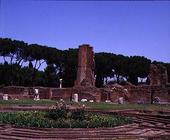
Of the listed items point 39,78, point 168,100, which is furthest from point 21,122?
point 39,78

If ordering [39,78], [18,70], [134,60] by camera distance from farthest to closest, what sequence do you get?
1. [134,60]
2. [39,78]
3. [18,70]

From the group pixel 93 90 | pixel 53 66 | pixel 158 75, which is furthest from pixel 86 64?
pixel 53 66

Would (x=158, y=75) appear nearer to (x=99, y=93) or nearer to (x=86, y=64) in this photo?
(x=99, y=93)

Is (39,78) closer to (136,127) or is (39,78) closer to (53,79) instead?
(53,79)

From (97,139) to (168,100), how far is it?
28.3 metres

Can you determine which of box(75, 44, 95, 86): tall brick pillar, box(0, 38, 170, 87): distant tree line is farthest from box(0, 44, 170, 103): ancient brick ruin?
box(0, 38, 170, 87): distant tree line

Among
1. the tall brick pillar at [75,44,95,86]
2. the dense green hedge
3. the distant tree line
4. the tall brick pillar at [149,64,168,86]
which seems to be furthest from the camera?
the distant tree line

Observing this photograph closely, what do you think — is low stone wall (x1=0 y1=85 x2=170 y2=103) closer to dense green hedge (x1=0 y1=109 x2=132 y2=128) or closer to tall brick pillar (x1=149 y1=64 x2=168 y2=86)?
tall brick pillar (x1=149 y1=64 x2=168 y2=86)

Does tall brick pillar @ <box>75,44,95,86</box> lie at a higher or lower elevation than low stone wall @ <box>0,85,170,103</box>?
higher

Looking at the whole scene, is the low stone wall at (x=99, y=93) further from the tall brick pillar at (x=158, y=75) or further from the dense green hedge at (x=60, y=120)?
the dense green hedge at (x=60, y=120)

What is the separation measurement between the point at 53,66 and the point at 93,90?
29763 millimetres

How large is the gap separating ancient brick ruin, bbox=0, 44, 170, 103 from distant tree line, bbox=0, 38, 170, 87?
710 inches

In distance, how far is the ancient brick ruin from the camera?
39781 mm

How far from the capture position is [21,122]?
1427 cm
